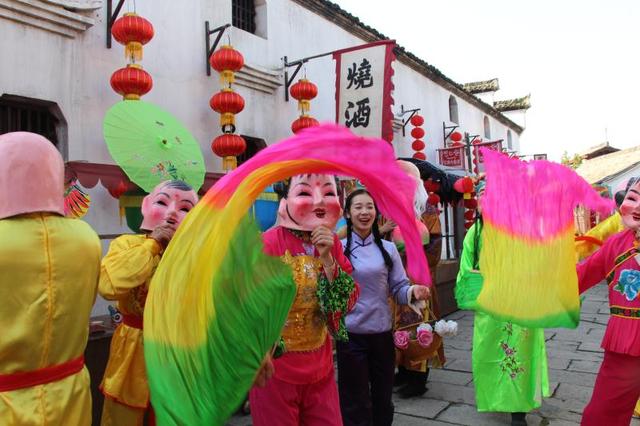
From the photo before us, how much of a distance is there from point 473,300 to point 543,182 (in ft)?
2.86

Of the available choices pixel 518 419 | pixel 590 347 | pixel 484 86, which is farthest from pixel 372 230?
pixel 484 86

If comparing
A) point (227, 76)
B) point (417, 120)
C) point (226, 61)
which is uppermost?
point (417, 120)

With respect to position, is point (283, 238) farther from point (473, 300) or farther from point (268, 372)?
point (473, 300)

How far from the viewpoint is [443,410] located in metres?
4.43

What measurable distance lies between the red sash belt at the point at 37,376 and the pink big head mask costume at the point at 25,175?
566 millimetres

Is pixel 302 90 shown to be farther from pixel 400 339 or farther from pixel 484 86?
pixel 484 86

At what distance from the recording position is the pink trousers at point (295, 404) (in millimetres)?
2191

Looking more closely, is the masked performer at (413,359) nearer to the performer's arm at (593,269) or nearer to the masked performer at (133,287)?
the performer's arm at (593,269)

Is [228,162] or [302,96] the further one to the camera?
[302,96]

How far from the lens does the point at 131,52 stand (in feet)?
17.5

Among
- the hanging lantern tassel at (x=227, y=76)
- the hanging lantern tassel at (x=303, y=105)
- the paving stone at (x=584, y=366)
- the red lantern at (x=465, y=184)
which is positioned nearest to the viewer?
the paving stone at (x=584, y=366)

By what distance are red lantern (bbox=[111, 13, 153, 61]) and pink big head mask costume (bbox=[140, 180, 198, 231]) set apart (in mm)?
3305

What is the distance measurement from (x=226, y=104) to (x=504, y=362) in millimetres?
4434

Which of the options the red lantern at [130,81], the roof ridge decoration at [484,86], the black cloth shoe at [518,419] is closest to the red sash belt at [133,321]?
the black cloth shoe at [518,419]
